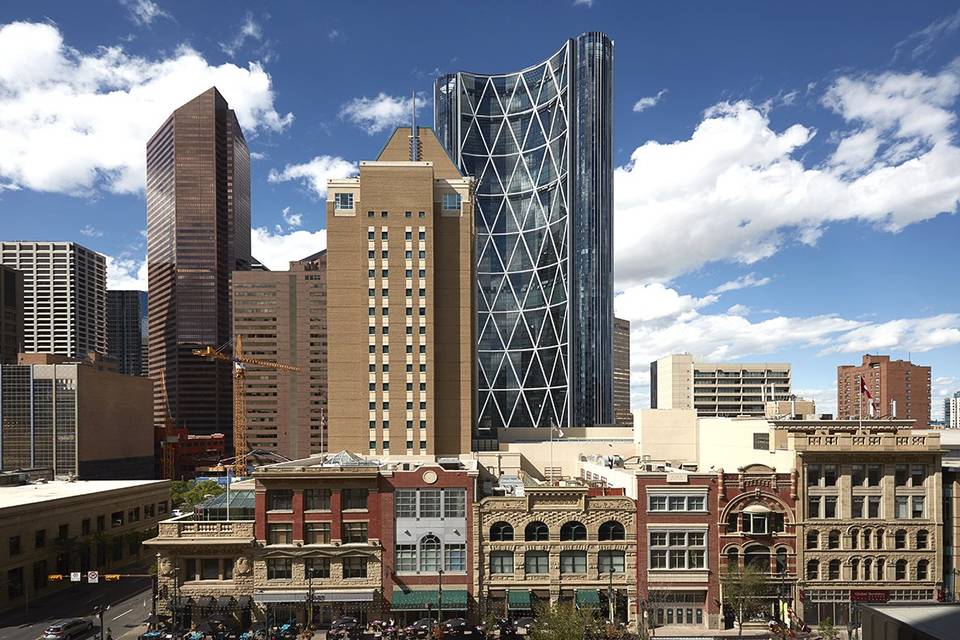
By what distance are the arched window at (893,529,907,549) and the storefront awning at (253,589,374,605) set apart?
5595cm

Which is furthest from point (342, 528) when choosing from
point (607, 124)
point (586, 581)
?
point (607, 124)

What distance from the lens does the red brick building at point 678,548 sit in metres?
57.7

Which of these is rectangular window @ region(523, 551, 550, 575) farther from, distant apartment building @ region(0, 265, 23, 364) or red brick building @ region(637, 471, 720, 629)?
distant apartment building @ region(0, 265, 23, 364)

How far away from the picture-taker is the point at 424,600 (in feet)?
186

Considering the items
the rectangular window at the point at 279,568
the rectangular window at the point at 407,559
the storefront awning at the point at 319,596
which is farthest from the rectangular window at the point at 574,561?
the rectangular window at the point at 279,568

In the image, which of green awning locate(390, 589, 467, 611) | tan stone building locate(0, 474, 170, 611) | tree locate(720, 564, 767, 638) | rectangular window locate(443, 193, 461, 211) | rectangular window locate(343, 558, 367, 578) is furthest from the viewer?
rectangular window locate(443, 193, 461, 211)

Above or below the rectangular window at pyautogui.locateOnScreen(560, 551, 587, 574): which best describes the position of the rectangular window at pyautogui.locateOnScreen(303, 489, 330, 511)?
above

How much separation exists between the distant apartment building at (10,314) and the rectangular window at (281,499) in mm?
168628

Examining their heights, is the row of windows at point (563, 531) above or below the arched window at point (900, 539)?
above

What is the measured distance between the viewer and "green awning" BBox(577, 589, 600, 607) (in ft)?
185

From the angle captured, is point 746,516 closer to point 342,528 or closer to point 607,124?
point 342,528

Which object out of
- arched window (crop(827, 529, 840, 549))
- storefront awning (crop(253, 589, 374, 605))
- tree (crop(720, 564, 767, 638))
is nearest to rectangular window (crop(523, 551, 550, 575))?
storefront awning (crop(253, 589, 374, 605))

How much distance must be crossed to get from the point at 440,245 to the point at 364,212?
15007mm

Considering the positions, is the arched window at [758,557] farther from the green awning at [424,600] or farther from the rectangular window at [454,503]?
the rectangular window at [454,503]
